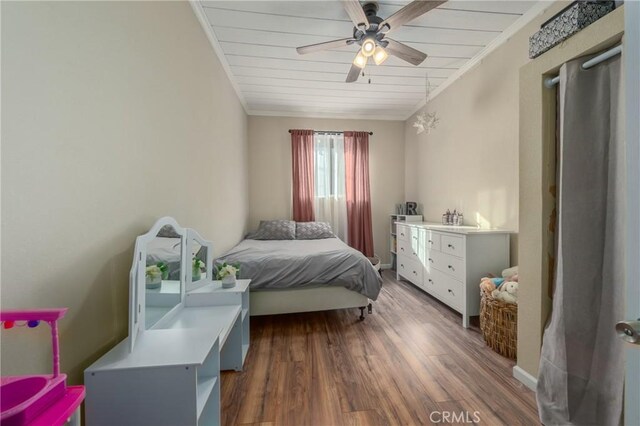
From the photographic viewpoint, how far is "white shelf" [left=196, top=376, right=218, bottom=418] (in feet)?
3.23

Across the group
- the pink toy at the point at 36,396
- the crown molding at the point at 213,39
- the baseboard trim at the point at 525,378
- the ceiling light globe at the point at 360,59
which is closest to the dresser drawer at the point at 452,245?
the baseboard trim at the point at 525,378

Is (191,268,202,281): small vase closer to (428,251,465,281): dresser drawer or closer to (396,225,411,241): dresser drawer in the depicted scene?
(428,251,465,281): dresser drawer

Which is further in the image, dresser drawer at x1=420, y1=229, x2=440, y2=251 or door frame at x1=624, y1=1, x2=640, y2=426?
dresser drawer at x1=420, y1=229, x2=440, y2=251

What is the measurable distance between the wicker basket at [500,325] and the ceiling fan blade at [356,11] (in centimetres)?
223

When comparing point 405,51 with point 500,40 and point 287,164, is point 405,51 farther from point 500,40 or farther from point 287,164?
point 287,164

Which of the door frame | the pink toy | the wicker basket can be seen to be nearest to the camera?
the pink toy

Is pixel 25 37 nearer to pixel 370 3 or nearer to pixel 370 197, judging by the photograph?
pixel 370 3

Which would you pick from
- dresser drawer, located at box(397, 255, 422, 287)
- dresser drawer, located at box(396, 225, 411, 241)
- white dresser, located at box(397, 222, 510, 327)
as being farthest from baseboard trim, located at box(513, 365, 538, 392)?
dresser drawer, located at box(396, 225, 411, 241)

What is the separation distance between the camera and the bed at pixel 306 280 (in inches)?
84.6

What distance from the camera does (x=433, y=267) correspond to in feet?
8.97

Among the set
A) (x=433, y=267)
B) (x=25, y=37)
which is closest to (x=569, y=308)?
(x=433, y=267)

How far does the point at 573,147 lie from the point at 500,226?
52.9 inches

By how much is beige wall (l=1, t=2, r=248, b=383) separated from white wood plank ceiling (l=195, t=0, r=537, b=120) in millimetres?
Answer: 693

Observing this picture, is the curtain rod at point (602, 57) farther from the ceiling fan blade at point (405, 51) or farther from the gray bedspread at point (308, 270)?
the gray bedspread at point (308, 270)
